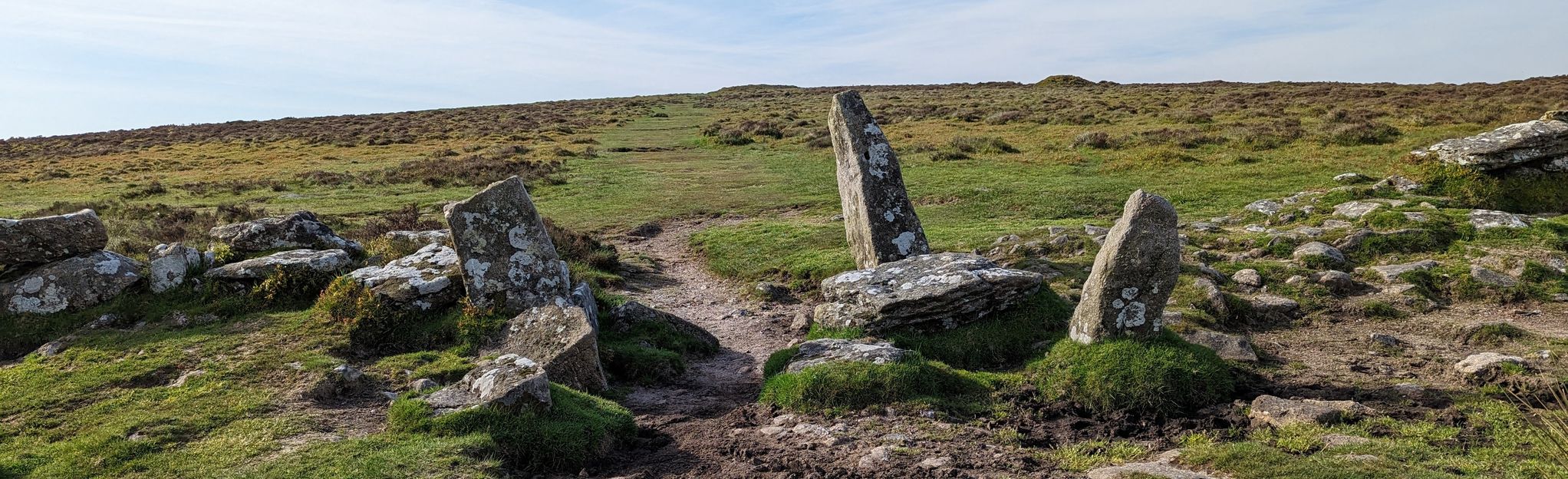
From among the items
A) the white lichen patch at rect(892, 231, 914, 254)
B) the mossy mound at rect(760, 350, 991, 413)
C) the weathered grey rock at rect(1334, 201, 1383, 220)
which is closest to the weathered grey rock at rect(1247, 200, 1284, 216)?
the weathered grey rock at rect(1334, 201, 1383, 220)

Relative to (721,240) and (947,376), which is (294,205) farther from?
(947,376)

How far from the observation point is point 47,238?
1319 centimetres

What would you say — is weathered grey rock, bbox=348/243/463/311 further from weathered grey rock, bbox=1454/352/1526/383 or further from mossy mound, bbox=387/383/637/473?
weathered grey rock, bbox=1454/352/1526/383

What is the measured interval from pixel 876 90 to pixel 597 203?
3489 inches

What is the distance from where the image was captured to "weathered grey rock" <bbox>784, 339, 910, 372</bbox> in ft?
33.0

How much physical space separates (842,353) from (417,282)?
21.3 feet

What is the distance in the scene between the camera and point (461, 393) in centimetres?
900

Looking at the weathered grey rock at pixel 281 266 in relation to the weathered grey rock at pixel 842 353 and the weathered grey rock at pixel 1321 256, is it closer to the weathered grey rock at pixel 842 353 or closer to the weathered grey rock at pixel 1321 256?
the weathered grey rock at pixel 842 353

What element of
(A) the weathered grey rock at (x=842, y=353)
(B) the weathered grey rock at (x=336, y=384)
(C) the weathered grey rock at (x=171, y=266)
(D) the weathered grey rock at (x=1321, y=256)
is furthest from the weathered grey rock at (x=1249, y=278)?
(C) the weathered grey rock at (x=171, y=266)

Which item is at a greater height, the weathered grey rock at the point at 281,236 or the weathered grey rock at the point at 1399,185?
the weathered grey rock at the point at 281,236

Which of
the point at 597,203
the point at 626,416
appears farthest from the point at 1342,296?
the point at 597,203

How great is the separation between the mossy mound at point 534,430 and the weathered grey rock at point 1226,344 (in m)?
7.20

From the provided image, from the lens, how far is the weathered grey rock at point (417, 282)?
12.3 meters

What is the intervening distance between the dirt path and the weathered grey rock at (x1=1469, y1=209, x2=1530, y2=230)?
1260 centimetres
